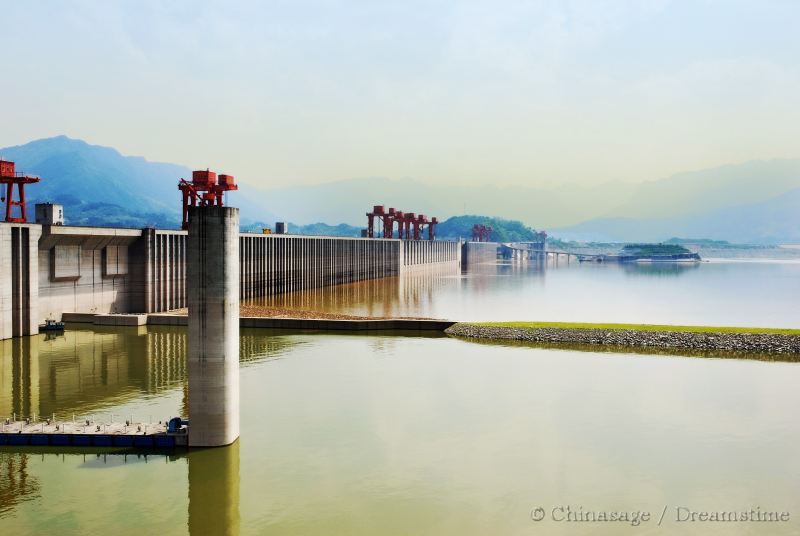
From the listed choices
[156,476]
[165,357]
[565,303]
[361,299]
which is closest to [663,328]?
[165,357]

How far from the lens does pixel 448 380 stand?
42969 millimetres

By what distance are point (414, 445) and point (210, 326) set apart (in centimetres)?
993

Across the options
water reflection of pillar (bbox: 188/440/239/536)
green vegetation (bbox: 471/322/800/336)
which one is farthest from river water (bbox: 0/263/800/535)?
green vegetation (bbox: 471/322/800/336)

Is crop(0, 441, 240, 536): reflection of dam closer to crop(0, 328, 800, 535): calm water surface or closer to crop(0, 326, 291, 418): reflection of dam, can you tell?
crop(0, 328, 800, 535): calm water surface

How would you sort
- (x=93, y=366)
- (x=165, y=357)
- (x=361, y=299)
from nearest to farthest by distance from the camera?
(x=93, y=366), (x=165, y=357), (x=361, y=299)

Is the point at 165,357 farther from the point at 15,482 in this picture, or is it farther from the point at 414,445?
the point at 414,445

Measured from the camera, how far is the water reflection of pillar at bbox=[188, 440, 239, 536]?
73.8 ft

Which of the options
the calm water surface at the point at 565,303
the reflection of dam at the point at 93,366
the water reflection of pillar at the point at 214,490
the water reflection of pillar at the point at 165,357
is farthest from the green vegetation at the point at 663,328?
the water reflection of pillar at the point at 214,490

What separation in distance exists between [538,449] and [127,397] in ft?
70.9

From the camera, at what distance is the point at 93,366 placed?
45.0m

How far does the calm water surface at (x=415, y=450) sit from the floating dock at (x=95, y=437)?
0.68m

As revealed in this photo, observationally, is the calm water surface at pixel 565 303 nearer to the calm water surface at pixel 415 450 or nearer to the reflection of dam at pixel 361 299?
the reflection of dam at pixel 361 299

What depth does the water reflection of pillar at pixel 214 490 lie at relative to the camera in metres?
22.5

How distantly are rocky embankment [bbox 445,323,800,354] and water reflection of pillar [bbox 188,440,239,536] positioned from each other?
Answer: 36.3 m
